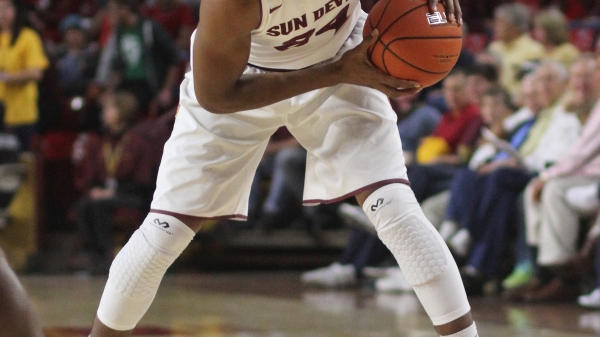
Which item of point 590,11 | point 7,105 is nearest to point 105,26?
point 7,105

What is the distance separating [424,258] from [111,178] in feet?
18.1

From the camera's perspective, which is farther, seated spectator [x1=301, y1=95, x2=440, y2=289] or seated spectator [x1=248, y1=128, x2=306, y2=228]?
seated spectator [x1=248, y1=128, x2=306, y2=228]

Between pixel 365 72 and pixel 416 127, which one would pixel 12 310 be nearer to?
pixel 365 72

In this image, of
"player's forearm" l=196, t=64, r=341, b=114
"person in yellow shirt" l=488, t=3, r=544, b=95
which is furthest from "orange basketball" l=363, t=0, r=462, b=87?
"person in yellow shirt" l=488, t=3, r=544, b=95

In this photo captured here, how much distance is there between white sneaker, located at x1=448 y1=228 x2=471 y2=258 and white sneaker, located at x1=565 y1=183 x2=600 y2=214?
2.55 ft

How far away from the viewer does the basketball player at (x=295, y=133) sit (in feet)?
8.56

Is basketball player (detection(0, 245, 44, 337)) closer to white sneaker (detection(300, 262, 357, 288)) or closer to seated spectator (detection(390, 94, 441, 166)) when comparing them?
white sneaker (detection(300, 262, 357, 288))

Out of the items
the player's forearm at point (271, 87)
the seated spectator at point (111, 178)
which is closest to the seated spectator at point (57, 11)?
the seated spectator at point (111, 178)

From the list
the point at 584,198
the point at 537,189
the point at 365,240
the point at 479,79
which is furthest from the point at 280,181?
the point at 584,198

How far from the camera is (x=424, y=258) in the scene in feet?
8.64

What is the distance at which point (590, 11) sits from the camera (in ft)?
32.5

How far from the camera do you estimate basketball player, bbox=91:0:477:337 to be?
2609 mm

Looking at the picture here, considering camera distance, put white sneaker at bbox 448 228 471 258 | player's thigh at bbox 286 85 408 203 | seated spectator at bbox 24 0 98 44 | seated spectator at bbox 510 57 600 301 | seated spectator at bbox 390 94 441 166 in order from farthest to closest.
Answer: seated spectator at bbox 24 0 98 44 → seated spectator at bbox 390 94 441 166 → white sneaker at bbox 448 228 471 258 → seated spectator at bbox 510 57 600 301 → player's thigh at bbox 286 85 408 203

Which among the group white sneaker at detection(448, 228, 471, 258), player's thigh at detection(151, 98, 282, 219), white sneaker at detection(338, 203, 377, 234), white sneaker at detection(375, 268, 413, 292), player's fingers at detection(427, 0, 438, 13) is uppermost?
player's fingers at detection(427, 0, 438, 13)
